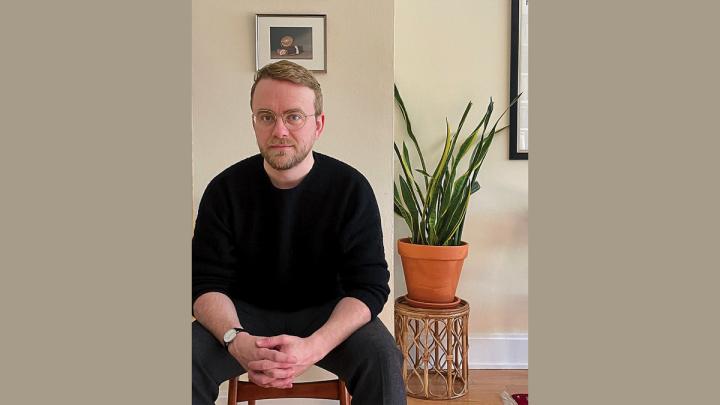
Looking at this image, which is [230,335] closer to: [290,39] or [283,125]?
[283,125]

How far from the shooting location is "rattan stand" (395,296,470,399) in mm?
2232

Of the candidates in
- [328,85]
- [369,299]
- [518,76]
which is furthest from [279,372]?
Answer: [518,76]

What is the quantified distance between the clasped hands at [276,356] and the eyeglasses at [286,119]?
0.48 m

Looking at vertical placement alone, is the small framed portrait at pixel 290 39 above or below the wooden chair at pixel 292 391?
above

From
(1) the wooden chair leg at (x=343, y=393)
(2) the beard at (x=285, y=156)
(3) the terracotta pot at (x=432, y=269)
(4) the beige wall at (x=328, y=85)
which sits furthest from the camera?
(3) the terracotta pot at (x=432, y=269)

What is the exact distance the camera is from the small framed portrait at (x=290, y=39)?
1865mm

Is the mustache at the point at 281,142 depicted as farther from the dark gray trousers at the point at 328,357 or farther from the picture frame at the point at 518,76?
A: the picture frame at the point at 518,76

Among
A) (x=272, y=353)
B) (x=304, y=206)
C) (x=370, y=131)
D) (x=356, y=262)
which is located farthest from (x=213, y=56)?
(x=272, y=353)

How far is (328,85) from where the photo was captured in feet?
6.27

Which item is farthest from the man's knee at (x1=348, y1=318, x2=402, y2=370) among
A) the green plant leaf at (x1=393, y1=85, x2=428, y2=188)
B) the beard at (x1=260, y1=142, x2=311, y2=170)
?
the green plant leaf at (x1=393, y1=85, x2=428, y2=188)

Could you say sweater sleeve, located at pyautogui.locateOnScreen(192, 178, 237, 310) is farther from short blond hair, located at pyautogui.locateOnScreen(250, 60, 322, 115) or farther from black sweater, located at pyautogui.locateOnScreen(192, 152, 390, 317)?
short blond hair, located at pyautogui.locateOnScreen(250, 60, 322, 115)

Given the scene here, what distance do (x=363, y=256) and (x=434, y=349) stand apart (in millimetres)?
964

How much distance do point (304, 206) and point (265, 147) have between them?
0.18 m

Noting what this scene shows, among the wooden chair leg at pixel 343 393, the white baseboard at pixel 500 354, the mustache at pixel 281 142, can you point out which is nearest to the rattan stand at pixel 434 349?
the white baseboard at pixel 500 354
